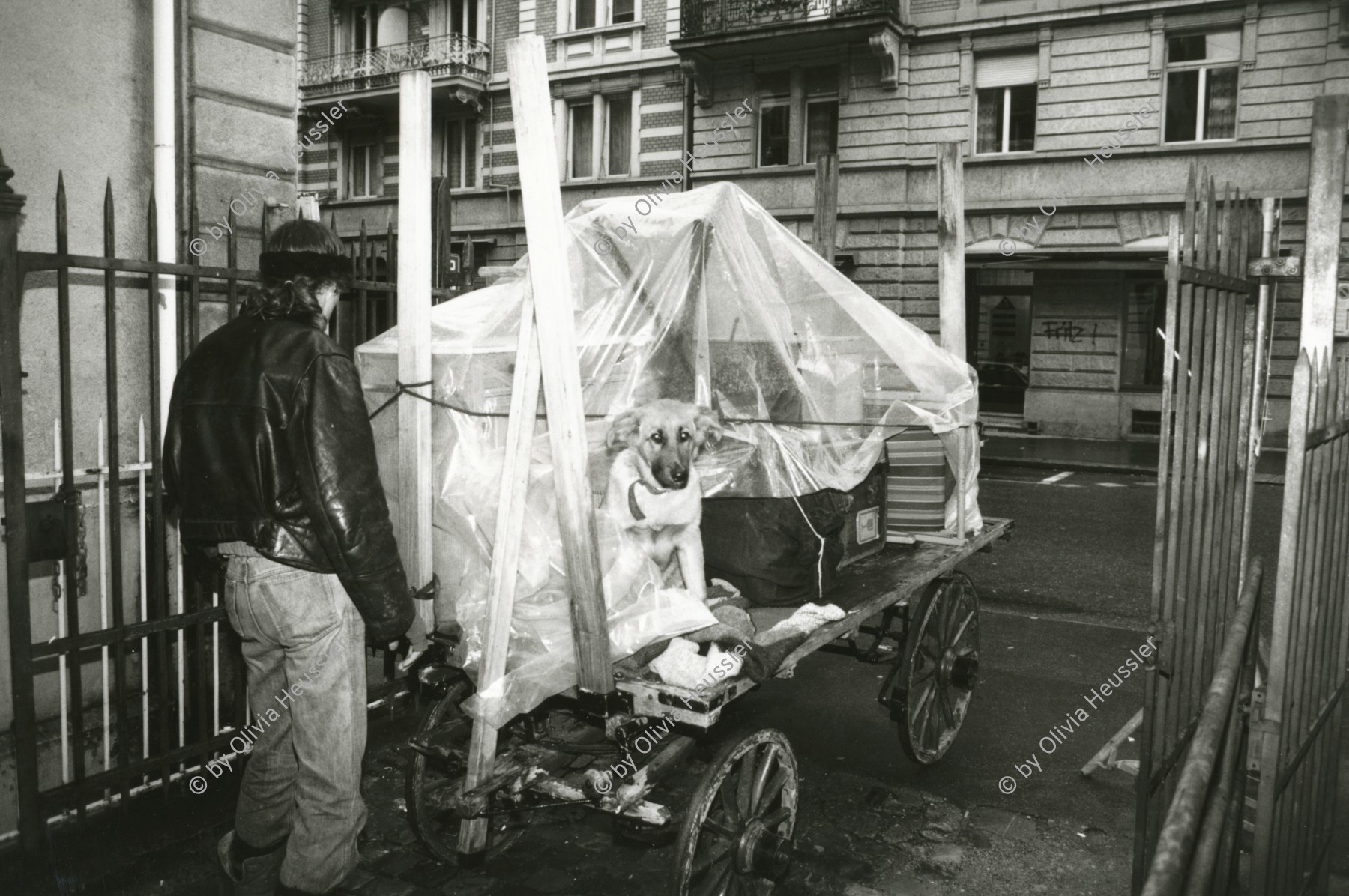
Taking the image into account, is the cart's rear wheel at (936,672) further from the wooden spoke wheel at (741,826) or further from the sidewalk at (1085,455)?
the sidewalk at (1085,455)

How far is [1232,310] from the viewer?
3.16 m

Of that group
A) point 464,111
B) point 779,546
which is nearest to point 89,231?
point 779,546

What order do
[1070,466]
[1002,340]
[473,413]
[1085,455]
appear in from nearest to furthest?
1. [473,413]
2. [1070,466]
3. [1085,455]
4. [1002,340]

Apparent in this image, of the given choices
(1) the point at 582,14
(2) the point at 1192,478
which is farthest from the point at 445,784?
(1) the point at 582,14

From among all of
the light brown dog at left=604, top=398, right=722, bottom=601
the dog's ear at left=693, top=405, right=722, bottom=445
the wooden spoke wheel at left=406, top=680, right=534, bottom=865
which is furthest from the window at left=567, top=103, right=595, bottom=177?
the wooden spoke wheel at left=406, top=680, right=534, bottom=865

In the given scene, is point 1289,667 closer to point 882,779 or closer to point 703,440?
point 703,440

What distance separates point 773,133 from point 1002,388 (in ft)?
22.8

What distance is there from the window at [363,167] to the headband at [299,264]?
24035 millimetres

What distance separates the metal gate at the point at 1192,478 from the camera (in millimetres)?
2764

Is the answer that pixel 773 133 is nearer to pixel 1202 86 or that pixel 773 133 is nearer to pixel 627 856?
pixel 1202 86

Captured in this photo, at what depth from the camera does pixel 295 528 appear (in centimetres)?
298

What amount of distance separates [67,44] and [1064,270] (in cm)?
1768

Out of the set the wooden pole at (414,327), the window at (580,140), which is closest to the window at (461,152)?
the window at (580,140)

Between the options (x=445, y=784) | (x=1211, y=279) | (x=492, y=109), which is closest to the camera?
(x=1211, y=279)
